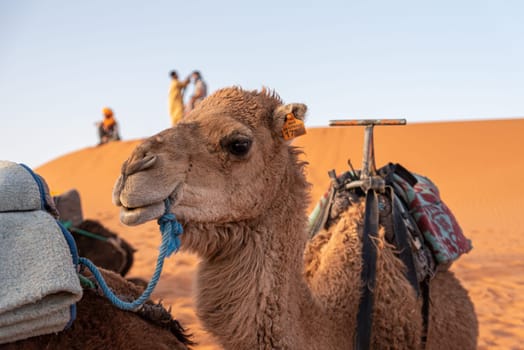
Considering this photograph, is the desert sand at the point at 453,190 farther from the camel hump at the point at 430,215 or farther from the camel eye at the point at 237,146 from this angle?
the camel hump at the point at 430,215

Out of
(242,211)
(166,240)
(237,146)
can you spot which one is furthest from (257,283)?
(237,146)

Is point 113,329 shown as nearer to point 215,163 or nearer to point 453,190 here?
point 215,163

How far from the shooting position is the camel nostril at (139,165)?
6.06 ft

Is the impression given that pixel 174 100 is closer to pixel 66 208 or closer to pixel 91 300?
pixel 66 208

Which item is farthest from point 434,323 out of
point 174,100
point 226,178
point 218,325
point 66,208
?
point 174,100

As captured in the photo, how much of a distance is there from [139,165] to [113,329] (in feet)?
2.46

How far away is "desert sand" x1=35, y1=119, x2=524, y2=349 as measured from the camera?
21.0 feet

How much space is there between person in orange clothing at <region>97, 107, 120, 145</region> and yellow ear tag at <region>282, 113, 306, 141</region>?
67.4ft

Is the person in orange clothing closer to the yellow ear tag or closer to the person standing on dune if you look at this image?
the person standing on dune

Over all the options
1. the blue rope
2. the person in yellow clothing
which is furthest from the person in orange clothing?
the blue rope

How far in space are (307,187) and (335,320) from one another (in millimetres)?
698

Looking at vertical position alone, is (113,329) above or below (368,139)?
below

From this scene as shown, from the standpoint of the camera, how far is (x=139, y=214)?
1849 millimetres

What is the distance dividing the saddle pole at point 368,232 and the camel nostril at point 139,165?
1.48 meters
